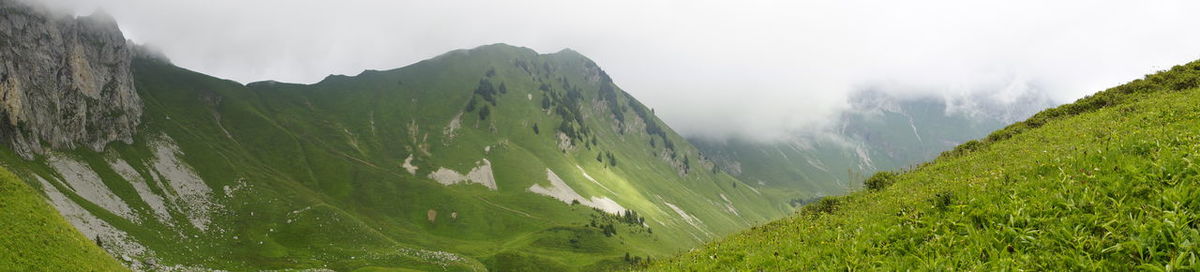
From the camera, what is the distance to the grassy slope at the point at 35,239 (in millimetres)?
37041

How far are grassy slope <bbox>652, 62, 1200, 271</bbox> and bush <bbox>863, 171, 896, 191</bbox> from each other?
13.0ft

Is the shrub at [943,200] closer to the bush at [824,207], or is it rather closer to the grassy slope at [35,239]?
the bush at [824,207]

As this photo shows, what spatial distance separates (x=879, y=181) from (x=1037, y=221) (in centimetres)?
1742

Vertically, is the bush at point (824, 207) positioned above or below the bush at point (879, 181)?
below

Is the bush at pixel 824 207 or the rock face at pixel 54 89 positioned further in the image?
the rock face at pixel 54 89

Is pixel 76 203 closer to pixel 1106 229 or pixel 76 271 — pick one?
pixel 76 271

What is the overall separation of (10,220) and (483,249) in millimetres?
143349

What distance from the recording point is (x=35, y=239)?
39312 mm

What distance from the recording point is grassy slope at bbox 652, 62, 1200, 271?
9328mm

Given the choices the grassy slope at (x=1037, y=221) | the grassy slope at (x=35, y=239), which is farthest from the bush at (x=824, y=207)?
the grassy slope at (x=35, y=239)

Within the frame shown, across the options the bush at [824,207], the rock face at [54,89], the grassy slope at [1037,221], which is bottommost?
the bush at [824,207]

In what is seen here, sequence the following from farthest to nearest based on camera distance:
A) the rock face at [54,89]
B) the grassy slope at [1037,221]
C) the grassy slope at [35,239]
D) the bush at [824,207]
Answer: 1. the rock face at [54,89]
2. the grassy slope at [35,239]
3. the bush at [824,207]
4. the grassy slope at [1037,221]

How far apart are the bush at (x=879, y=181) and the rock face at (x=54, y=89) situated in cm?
19066

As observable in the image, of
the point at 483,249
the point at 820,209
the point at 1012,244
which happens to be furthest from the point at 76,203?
the point at 1012,244
